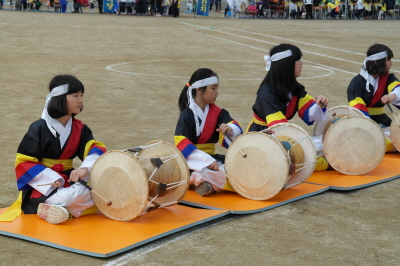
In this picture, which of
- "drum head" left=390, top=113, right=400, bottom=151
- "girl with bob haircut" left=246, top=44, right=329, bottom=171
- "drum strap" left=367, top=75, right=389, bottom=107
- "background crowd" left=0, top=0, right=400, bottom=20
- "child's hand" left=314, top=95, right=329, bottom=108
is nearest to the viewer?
"girl with bob haircut" left=246, top=44, right=329, bottom=171

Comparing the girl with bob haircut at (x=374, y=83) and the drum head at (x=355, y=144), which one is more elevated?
the girl with bob haircut at (x=374, y=83)

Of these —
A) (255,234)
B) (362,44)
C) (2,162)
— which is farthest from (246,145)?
(362,44)

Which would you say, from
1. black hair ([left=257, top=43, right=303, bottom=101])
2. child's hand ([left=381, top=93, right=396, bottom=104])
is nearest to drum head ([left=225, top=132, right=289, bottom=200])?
black hair ([left=257, top=43, right=303, bottom=101])

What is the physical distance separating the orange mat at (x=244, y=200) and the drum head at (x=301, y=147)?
10 centimetres

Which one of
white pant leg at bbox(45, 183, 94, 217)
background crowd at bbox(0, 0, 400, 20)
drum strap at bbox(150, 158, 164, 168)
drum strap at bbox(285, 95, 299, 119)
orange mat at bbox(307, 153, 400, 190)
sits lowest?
orange mat at bbox(307, 153, 400, 190)

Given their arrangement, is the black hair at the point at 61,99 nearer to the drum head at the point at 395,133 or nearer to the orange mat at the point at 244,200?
the orange mat at the point at 244,200

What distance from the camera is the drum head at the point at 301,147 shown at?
16.0ft

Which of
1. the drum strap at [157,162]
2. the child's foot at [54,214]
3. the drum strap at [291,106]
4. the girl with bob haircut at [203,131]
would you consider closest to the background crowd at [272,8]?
the drum strap at [291,106]

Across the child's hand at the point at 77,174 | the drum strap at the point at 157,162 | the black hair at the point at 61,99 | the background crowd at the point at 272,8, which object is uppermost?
the background crowd at the point at 272,8

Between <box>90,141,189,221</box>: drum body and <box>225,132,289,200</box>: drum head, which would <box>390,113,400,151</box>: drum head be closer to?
<box>225,132,289,200</box>: drum head

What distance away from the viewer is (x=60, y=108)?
419 centimetres

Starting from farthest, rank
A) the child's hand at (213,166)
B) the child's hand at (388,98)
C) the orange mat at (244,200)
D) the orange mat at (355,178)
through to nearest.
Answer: the child's hand at (388,98) → the orange mat at (355,178) → the child's hand at (213,166) → the orange mat at (244,200)

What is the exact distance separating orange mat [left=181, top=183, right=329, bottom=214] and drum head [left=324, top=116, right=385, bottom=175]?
1.62ft

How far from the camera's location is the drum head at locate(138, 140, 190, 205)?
13.8 feet
